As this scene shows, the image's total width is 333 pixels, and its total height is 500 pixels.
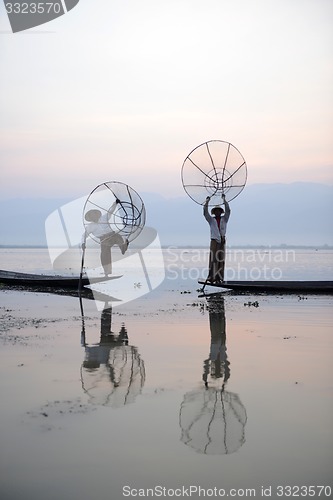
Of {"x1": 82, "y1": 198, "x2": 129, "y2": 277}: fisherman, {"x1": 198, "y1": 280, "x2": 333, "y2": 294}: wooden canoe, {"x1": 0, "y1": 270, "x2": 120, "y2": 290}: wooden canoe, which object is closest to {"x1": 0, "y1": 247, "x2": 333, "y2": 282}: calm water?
{"x1": 0, "y1": 270, "x2": 120, "y2": 290}: wooden canoe

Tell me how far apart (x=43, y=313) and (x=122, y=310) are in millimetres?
1591

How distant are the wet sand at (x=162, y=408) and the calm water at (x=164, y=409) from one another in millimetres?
12

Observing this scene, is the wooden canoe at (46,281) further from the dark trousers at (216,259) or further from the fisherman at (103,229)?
the dark trousers at (216,259)

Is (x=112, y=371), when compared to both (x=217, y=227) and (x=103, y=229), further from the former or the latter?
(x=103, y=229)

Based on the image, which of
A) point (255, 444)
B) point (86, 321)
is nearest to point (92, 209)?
point (86, 321)

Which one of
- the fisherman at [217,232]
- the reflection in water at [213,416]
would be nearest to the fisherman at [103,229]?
the fisherman at [217,232]

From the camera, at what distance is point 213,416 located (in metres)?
5.60

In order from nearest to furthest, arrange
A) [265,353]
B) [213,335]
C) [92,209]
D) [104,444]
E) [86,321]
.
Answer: [104,444] < [265,353] < [213,335] < [86,321] < [92,209]

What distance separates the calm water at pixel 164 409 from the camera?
431 cm

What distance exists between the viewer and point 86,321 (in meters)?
11.8

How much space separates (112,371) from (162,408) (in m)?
1.67

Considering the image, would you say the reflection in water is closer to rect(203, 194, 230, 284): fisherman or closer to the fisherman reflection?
the fisherman reflection

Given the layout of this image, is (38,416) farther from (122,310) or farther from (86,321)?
(122,310)

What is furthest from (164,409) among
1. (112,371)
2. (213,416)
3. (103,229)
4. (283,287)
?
(283,287)
